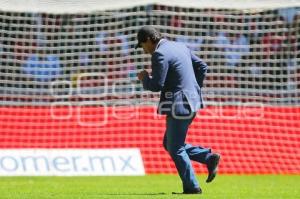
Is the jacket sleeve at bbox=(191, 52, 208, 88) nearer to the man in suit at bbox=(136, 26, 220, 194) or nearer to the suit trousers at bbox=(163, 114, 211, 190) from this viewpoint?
the man in suit at bbox=(136, 26, 220, 194)

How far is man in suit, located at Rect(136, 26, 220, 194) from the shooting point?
25.9 ft

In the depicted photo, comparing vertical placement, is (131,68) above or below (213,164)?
below

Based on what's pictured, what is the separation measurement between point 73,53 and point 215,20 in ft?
8.74

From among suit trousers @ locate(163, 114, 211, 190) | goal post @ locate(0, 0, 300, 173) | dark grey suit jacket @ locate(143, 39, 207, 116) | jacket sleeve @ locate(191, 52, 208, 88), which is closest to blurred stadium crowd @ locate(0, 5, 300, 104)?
goal post @ locate(0, 0, 300, 173)

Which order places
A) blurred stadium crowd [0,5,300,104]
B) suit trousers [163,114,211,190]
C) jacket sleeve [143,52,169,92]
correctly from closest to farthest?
1. jacket sleeve [143,52,169,92]
2. suit trousers [163,114,211,190]
3. blurred stadium crowd [0,5,300,104]

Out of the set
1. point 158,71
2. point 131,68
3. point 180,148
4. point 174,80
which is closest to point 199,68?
point 174,80

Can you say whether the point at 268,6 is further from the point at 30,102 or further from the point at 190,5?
the point at 30,102

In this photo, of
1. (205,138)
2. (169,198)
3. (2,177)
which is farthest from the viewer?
(205,138)

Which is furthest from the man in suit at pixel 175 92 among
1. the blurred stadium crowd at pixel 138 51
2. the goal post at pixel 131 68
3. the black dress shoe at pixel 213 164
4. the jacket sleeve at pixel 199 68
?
the blurred stadium crowd at pixel 138 51

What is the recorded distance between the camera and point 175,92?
8.03m

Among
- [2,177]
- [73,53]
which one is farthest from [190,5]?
[2,177]

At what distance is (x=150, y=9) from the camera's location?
15.7m

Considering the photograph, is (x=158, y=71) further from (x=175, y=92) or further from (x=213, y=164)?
(x=213, y=164)

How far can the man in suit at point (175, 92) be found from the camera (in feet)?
25.9
